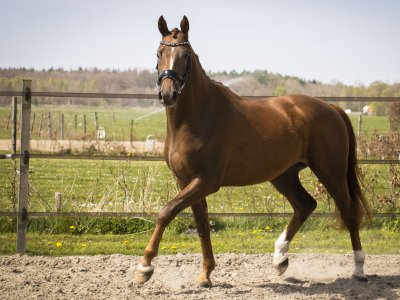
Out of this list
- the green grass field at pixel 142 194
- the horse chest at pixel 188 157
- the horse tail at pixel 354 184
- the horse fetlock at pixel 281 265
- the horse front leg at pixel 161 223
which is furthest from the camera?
the green grass field at pixel 142 194

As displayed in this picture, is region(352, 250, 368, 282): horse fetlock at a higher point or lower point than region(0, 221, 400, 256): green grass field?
higher

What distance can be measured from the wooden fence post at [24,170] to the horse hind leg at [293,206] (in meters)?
2.89

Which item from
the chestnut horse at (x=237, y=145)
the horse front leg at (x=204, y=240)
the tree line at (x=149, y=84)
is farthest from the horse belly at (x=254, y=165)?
the tree line at (x=149, y=84)

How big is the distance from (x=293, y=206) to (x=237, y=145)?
1.23 metres

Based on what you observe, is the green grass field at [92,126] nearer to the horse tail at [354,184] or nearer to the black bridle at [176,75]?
the horse tail at [354,184]

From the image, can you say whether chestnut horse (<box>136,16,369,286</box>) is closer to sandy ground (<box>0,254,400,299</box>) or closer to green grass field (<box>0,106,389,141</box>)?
sandy ground (<box>0,254,400,299</box>)

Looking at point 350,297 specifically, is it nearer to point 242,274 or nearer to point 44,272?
point 242,274

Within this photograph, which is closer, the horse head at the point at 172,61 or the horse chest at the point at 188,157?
the horse head at the point at 172,61

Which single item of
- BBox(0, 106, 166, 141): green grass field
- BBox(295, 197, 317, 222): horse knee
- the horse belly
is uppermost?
the horse belly

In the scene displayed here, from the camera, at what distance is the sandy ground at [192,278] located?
5.02 meters

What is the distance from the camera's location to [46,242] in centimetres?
740

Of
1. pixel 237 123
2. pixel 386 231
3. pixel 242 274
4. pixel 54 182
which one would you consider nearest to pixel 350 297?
pixel 242 274

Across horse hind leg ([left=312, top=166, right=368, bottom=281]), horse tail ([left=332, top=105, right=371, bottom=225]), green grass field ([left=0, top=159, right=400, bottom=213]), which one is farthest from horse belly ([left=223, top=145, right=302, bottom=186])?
green grass field ([left=0, top=159, right=400, bottom=213])

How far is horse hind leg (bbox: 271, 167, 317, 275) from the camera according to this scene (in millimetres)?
5770
